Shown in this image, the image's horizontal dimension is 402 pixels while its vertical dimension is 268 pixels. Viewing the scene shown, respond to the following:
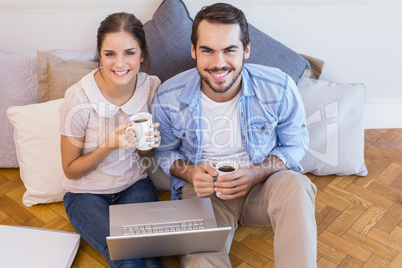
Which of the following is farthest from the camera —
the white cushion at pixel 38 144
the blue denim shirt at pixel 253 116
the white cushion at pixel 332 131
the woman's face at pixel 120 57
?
the white cushion at pixel 332 131

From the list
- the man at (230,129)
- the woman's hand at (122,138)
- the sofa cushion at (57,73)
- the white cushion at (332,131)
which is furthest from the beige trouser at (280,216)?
the sofa cushion at (57,73)

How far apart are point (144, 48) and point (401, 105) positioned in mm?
1657

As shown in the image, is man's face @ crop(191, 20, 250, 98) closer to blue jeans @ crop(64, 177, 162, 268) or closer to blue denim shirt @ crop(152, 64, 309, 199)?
blue denim shirt @ crop(152, 64, 309, 199)

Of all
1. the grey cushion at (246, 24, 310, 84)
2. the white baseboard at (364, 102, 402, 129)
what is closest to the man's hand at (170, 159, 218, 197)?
the grey cushion at (246, 24, 310, 84)

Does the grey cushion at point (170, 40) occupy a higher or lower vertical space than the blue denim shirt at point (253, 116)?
higher

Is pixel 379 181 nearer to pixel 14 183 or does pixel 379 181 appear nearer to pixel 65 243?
pixel 65 243

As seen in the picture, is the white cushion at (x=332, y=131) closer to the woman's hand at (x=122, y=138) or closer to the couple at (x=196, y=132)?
the couple at (x=196, y=132)

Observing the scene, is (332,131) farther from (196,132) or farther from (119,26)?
(119,26)

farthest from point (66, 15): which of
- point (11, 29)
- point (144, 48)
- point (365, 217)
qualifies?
point (365, 217)

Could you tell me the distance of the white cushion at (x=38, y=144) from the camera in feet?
6.72

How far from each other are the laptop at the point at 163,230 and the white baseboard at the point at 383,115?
144cm

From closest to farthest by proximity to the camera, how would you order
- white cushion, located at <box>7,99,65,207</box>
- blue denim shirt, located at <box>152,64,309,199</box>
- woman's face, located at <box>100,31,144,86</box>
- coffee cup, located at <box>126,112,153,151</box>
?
coffee cup, located at <box>126,112,153,151</box>
woman's face, located at <box>100,31,144,86</box>
blue denim shirt, located at <box>152,64,309,199</box>
white cushion, located at <box>7,99,65,207</box>

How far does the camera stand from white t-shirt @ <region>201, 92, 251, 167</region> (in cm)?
185

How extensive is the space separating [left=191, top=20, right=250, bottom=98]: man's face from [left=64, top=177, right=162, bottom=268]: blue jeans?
1.88ft
